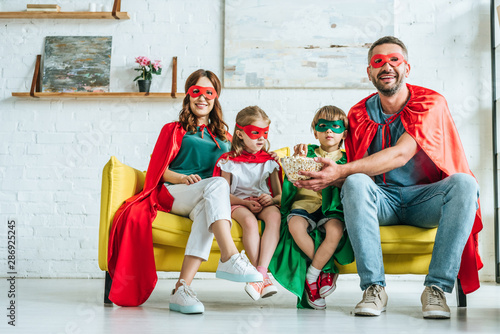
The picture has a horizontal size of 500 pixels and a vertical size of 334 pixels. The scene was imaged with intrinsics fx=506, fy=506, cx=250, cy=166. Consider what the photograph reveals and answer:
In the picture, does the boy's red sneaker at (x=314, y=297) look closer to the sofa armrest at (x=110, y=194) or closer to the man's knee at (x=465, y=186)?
the man's knee at (x=465, y=186)

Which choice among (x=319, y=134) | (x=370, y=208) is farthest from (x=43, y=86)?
(x=370, y=208)

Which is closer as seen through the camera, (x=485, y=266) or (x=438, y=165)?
(x=438, y=165)

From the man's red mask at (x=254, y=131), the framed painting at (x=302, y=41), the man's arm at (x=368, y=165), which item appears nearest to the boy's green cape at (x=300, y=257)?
the man's arm at (x=368, y=165)

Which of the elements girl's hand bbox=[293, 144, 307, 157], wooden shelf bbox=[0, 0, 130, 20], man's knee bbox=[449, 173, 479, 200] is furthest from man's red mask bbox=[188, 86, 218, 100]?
wooden shelf bbox=[0, 0, 130, 20]

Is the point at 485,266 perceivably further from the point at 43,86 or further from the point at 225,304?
the point at 43,86

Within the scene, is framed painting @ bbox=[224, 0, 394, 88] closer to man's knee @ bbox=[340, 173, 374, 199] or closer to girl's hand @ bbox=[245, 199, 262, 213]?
girl's hand @ bbox=[245, 199, 262, 213]

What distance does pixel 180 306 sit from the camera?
2002 millimetres

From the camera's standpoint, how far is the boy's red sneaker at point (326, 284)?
85.0 inches

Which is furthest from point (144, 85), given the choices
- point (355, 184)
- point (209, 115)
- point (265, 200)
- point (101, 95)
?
point (355, 184)

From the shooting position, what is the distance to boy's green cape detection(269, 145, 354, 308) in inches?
84.8

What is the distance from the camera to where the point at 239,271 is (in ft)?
6.35

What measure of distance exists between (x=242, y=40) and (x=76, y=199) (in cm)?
170

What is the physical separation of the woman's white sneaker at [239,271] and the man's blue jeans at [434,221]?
40 centimetres

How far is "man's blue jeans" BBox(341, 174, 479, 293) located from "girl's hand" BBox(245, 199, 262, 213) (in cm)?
46
